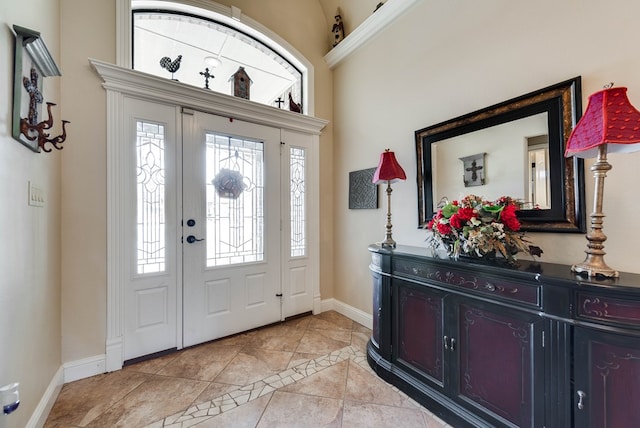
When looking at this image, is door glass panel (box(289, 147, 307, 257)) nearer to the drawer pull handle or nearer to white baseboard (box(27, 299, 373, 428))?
white baseboard (box(27, 299, 373, 428))

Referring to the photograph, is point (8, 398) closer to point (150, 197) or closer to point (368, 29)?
point (150, 197)

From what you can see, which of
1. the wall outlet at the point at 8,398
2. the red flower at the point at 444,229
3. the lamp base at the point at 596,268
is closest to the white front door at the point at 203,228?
the wall outlet at the point at 8,398

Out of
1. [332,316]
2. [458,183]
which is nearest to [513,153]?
[458,183]

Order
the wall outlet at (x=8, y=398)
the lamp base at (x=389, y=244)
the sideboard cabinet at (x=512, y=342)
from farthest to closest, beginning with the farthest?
the lamp base at (x=389, y=244) < the sideboard cabinet at (x=512, y=342) < the wall outlet at (x=8, y=398)

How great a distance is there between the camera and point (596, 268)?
1228 millimetres

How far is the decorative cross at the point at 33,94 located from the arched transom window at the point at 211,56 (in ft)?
3.64

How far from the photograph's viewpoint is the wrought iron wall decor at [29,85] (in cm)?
130

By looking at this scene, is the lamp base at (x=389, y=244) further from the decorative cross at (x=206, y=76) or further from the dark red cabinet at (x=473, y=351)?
the decorative cross at (x=206, y=76)

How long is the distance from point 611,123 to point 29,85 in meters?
2.85

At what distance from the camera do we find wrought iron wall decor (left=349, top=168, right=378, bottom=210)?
293 cm

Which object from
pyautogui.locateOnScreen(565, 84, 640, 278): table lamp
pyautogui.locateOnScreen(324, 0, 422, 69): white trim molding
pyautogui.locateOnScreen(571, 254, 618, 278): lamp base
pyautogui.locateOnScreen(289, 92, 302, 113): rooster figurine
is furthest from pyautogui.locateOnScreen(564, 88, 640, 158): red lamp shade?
pyautogui.locateOnScreen(289, 92, 302, 113): rooster figurine

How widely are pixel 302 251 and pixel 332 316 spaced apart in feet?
2.92

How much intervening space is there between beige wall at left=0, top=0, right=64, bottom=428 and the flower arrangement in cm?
231

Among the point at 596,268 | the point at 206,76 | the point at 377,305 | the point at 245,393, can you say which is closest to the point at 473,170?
the point at 596,268
